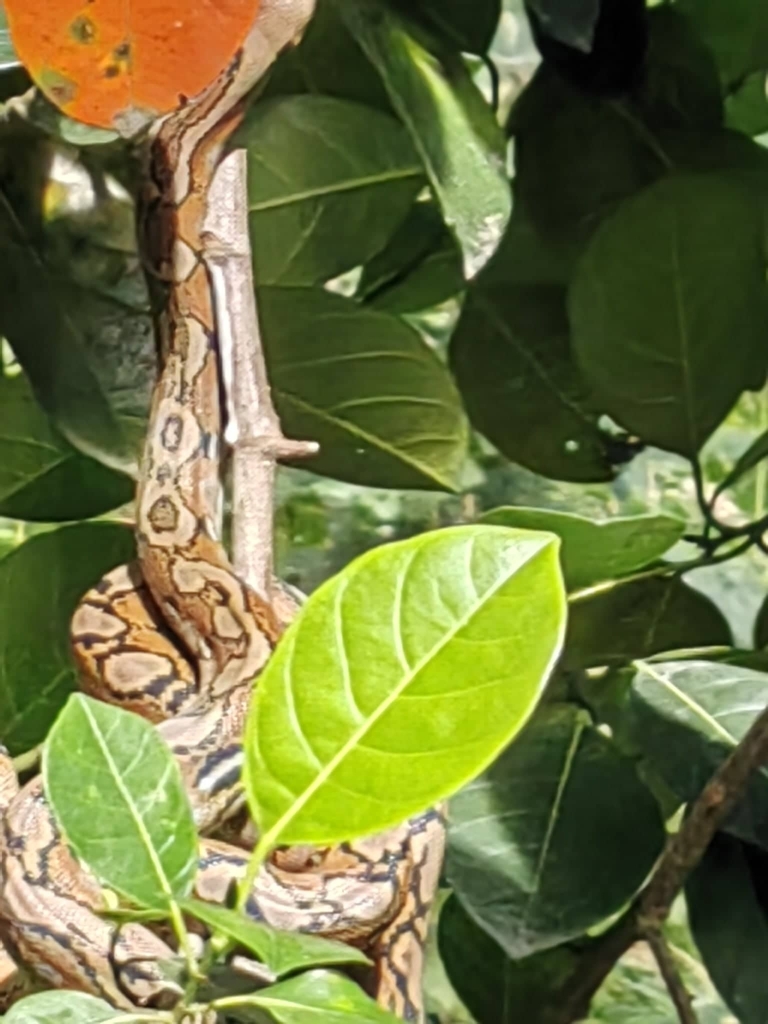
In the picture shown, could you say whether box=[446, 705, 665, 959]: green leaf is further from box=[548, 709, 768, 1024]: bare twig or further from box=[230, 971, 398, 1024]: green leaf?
box=[230, 971, 398, 1024]: green leaf

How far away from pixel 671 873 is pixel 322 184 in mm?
457

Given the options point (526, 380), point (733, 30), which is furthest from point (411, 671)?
point (733, 30)

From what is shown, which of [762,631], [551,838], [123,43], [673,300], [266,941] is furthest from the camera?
[762,631]

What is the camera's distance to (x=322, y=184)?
85 cm

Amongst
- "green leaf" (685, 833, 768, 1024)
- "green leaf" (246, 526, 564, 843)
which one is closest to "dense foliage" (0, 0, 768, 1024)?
"green leaf" (685, 833, 768, 1024)

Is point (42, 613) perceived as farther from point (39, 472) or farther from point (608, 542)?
point (608, 542)

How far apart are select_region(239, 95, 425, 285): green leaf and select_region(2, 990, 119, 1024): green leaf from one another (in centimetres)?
55

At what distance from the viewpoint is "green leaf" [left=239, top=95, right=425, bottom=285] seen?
0.82 m

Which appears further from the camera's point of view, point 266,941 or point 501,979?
point 501,979

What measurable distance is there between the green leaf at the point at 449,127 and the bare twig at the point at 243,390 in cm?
10

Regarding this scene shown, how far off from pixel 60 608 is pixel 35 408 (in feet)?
0.43

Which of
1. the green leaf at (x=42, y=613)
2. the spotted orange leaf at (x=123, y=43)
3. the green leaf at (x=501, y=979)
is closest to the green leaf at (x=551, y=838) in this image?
the green leaf at (x=501, y=979)

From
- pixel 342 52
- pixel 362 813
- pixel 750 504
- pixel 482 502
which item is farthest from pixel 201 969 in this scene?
pixel 750 504

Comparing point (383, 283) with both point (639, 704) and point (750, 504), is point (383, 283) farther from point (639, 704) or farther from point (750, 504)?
point (750, 504)
